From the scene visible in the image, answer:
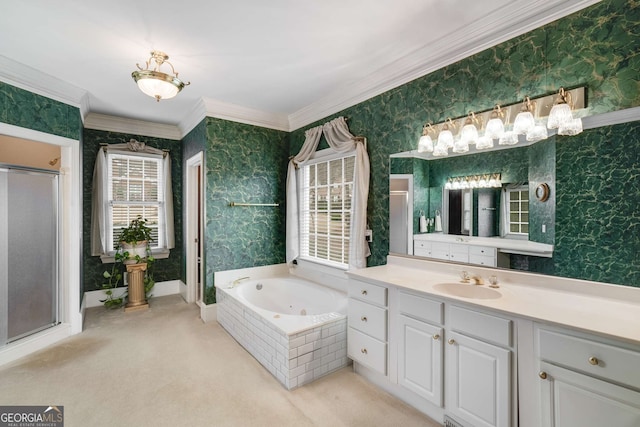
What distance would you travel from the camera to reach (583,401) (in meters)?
1.20

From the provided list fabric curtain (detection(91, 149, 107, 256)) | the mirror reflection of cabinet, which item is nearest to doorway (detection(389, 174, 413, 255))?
the mirror reflection of cabinet

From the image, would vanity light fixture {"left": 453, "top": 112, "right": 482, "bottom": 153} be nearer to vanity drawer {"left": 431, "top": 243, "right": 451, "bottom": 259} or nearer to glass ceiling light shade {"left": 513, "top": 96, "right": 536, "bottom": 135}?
glass ceiling light shade {"left": 513, "top": 96, "right": 536, "bottom": 135}

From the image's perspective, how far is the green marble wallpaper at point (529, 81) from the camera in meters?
1.48

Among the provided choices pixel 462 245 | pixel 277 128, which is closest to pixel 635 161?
pixel 462 245

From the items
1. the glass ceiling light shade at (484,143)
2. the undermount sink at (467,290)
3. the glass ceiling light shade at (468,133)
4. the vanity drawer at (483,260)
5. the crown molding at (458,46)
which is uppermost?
the crown molding at (458,46)

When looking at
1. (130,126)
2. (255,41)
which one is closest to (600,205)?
(255,41)

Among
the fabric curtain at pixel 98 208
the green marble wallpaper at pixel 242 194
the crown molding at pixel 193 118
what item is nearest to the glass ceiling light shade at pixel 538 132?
the green marble wallpaper at pixel 242 194

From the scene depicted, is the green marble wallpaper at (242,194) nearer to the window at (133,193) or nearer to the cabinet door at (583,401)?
the window at (133,193)

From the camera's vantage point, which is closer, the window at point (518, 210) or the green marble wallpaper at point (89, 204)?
the window at point (518, 210)

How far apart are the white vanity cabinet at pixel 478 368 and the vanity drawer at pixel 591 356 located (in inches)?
6.2

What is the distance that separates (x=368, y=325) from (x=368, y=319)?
47mm

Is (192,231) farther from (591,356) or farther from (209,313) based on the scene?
(591,356)

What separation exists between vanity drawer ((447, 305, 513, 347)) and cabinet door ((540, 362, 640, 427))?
0.18m

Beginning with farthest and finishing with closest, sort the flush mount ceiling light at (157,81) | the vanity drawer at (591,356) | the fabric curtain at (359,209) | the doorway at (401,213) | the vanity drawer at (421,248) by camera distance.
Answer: the fabric curtain at (359,209) → the doorway at (401,213) → the vanity drawer at (421,248) → the flush mount ceiling light at (157,81) → the vanity drawer at (591,356)
